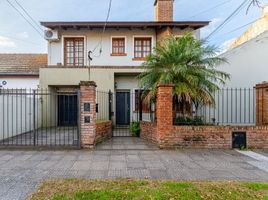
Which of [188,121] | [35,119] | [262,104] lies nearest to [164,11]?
[262,104]

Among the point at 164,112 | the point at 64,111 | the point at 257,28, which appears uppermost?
the point at 257,28

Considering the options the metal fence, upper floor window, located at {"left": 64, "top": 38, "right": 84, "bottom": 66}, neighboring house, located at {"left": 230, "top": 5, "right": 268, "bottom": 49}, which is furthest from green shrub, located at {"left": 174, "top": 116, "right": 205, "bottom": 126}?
upper floor window, located at {"left": 64, "top": 38, "right": 84, "bottom": 66}

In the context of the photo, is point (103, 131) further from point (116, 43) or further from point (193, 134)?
point (116, 43)

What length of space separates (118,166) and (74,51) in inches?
421

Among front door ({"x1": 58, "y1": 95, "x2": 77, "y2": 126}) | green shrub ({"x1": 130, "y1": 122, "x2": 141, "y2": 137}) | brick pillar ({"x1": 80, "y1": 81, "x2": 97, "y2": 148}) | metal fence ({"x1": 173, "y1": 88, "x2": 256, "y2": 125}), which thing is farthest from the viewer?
front door ({"x1": 58, "y1": 95, "x2": 77, "y2": 126})

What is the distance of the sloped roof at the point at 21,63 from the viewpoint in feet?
50.4

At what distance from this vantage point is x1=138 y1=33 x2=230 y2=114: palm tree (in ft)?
27.9

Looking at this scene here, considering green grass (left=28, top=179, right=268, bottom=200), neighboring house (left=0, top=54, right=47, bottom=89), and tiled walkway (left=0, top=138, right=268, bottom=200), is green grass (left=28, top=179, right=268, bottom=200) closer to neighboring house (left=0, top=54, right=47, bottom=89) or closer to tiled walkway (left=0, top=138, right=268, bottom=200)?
Result: tiled walkway (left=0, top=138, right=268, bottom=200)

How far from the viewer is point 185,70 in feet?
28.1

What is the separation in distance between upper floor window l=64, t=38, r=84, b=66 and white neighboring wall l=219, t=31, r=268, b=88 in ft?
30.4

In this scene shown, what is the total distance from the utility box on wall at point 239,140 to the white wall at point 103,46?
810cm

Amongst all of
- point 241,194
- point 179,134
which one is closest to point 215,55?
point 179,134

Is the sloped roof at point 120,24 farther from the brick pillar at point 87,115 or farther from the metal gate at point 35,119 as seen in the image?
the brick pillar at point 87,115

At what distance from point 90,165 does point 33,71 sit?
11801 millimetres
